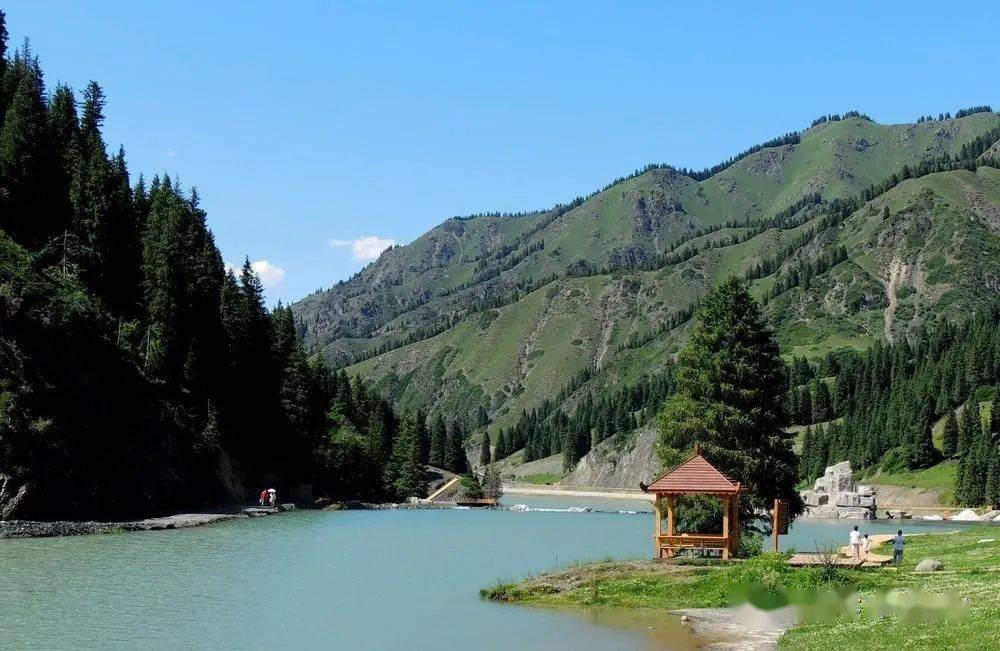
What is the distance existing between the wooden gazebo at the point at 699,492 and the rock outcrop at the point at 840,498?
315 ft

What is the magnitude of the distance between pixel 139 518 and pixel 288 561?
29.1m

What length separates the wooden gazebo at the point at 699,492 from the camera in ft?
139

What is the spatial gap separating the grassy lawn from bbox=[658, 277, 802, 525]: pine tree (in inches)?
352

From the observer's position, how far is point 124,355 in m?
85.8

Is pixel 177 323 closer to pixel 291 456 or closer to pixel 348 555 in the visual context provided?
pixel 291 456

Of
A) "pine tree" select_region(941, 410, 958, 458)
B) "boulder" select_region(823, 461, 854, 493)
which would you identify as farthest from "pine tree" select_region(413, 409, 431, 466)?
"pine tree" select_region(941, 410, 958, 458)

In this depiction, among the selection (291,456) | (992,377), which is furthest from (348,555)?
(992,377)

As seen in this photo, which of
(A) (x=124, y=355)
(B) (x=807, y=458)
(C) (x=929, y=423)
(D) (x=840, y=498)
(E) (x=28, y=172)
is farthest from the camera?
(B) (x=807, y=458)

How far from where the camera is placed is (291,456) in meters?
124

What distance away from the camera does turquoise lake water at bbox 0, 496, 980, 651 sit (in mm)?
29750

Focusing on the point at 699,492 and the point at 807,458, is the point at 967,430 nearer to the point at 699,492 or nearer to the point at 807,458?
the point at 807,458

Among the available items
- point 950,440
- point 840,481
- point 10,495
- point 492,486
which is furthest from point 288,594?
point 950,440

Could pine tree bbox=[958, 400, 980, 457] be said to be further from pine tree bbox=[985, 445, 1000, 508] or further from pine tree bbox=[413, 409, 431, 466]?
pine tree bbox=[413, 409, 431, 466]

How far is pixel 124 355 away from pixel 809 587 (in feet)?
224
